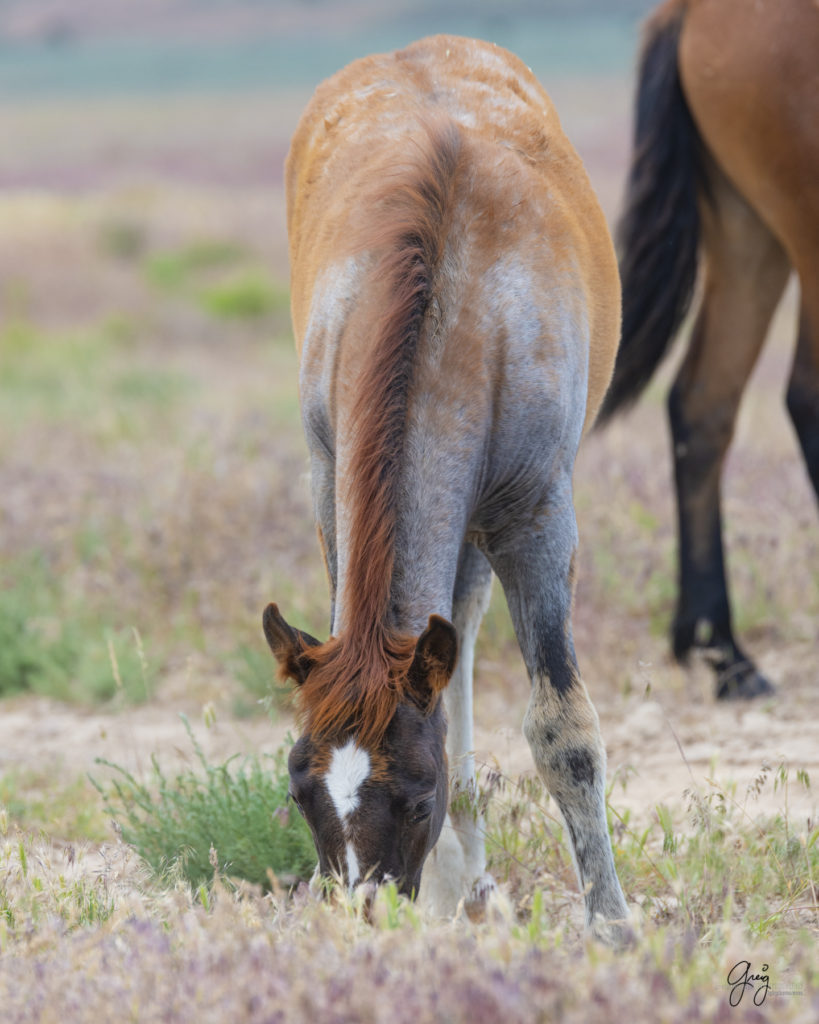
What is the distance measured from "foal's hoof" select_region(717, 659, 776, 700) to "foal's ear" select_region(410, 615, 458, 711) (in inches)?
105

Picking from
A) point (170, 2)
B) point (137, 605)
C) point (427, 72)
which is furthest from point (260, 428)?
point (170, 2)

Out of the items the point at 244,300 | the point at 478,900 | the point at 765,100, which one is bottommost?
the point at 478,900

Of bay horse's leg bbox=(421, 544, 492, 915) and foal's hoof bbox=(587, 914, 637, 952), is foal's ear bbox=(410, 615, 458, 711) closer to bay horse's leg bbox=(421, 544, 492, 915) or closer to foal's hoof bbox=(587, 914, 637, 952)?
bay horse's leg bbox=(421, 544, 492, 915)

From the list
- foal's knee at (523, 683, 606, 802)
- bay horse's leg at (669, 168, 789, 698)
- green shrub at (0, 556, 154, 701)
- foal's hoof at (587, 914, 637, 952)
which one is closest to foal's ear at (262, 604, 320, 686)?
foal's knee at (523, 683, 606, 802)

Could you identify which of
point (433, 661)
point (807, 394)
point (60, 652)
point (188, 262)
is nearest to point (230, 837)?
point (433, 661)

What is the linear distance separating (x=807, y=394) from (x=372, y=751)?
113 inches

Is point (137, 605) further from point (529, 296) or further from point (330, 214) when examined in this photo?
point (529, 296)

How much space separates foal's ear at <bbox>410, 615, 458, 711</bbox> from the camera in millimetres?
2365

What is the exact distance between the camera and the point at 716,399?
5039 millimetres

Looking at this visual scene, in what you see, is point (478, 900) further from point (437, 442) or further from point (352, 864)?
point (437, 442)

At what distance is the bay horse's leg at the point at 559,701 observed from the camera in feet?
9.61

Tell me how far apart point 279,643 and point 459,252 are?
1015 mm

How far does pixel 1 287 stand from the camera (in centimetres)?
1591

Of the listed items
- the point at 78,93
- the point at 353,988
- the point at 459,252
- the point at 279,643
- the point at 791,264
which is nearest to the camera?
the point at 353,988
